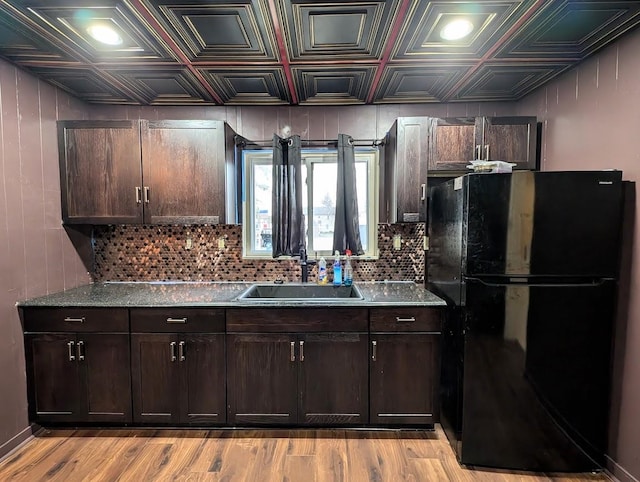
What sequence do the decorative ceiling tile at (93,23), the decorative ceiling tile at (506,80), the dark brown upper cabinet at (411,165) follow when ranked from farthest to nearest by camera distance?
the dark brown upper cabinet at (411,165)
the decorative ceiling tile at (506,80)
the decorative ceiling tile at (93,23)

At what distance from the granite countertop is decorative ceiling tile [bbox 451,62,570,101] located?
4.93 feet

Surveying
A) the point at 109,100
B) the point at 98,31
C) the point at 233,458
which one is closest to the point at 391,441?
the point at 233,458

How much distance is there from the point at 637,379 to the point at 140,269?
3.36m

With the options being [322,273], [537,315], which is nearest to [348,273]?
[322,273]

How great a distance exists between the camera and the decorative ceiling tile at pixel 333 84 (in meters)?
2.21

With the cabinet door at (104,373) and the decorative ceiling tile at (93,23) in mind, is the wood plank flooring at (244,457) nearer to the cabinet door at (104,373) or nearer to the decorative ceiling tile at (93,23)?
the cabinet door at (104,373)

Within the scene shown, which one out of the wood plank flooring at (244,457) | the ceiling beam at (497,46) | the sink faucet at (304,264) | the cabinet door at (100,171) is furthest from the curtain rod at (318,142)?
the wood plank flooring at (244,457)

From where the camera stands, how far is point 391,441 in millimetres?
2197

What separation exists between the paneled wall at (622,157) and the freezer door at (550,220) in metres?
0.11

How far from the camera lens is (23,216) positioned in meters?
2.21

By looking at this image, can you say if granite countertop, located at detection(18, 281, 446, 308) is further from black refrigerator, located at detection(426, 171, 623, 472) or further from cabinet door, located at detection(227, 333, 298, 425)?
black refrigerator, located at detection(426, 171, 623, 472)

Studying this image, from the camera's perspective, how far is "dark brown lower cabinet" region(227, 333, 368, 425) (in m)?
2.23

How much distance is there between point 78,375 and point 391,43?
110 inches

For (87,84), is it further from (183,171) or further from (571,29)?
(571,29)
